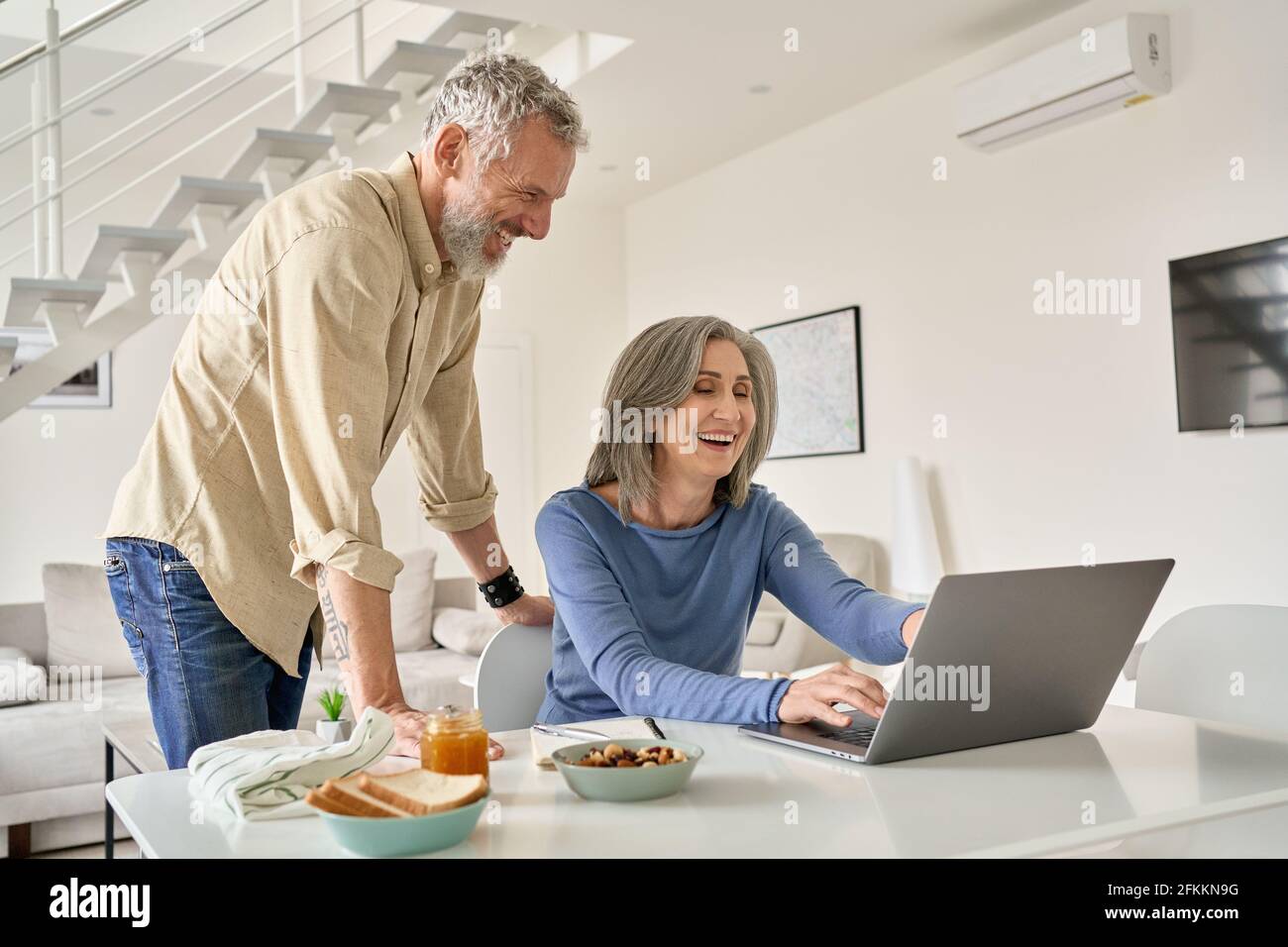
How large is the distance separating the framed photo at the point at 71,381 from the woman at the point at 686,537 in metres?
4.36

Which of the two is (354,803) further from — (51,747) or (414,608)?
(414,608)

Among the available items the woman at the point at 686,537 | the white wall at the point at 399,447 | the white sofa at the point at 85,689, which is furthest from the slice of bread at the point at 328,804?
the white wall at the point at 399,447

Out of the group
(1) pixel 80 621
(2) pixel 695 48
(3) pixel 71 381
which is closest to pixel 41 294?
(1) pixel 80 621

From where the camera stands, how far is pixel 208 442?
1493 millimetres

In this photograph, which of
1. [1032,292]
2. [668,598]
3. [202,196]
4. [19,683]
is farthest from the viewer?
[1032,292]

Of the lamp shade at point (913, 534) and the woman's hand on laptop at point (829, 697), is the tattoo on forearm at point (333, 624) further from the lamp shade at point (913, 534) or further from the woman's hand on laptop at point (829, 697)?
the lamp shade at point (913, 534)

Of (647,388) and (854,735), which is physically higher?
(647,388)

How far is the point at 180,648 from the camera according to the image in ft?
4.83

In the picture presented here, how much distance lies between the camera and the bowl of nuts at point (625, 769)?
991 millimetres

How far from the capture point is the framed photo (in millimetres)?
5348

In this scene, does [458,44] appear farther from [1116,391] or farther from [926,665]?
[926,665]

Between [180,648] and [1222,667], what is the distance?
146 cm

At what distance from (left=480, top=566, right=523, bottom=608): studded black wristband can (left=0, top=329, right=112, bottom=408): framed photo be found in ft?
13.8
